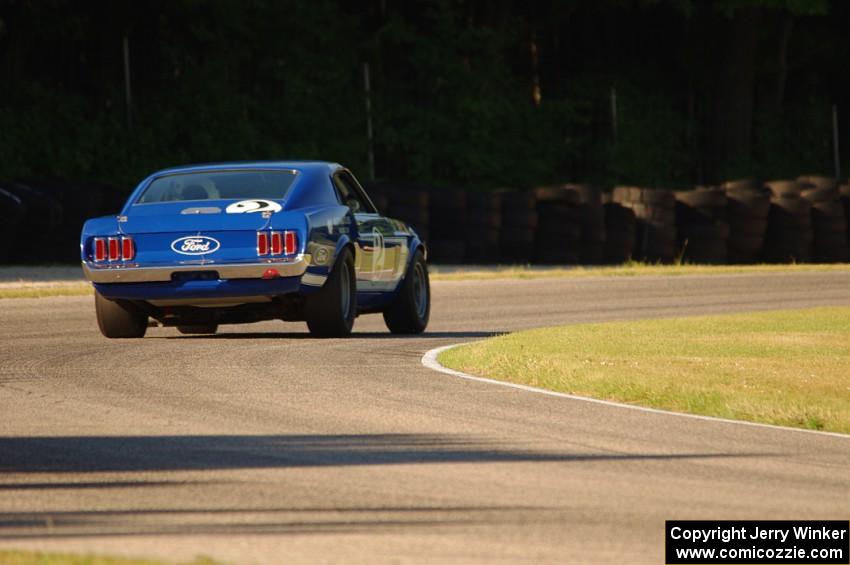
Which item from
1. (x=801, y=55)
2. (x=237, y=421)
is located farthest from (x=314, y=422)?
(x=801, y=55)

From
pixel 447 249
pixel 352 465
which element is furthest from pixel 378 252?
pixel 447 249

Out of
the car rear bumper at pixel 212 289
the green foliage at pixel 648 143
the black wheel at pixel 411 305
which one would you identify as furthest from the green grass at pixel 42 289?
the green foliage at pixel 648 143

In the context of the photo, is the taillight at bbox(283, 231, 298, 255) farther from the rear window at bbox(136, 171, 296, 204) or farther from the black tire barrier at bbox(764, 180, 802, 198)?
the black tire barrier at bbox(764, 180, 802, 198)

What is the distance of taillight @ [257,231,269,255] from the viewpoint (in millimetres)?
→ 13375

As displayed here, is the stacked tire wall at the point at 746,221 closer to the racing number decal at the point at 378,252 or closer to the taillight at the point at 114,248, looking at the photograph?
the racing number decal at the point at 378,252

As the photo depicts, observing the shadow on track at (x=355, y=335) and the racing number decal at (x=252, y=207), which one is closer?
the racing number decal at (x=252, y=207)

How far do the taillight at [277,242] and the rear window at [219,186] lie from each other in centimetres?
62

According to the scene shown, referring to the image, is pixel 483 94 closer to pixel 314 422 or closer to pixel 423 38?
pixel 423 38

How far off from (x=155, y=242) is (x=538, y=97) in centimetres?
2572

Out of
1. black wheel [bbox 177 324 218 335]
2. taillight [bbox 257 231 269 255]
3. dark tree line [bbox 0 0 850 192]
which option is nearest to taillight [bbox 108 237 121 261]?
taillight [bbox 257 231 269 255]

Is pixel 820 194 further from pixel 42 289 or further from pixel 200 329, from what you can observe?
pixel 200 329

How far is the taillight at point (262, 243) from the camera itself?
13.4 meters

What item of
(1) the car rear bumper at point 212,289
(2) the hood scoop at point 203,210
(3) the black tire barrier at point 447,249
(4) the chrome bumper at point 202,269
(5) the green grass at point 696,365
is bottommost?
(3) the black tire barrier at point 447,249

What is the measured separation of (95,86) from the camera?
31.1m
